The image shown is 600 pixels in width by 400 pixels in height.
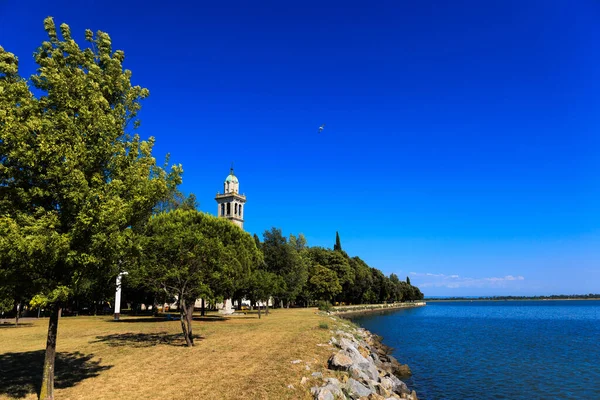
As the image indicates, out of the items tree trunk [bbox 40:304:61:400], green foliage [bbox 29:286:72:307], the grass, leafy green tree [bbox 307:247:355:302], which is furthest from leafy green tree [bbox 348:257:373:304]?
green foliage [bbox 29:286:72:307]

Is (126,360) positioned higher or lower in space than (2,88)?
lower

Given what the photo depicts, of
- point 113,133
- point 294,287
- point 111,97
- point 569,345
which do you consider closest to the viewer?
point 113,133

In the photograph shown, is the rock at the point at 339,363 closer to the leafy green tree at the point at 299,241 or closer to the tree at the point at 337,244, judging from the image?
the leafy green tree at the point at 299,241

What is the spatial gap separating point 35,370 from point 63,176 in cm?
1146

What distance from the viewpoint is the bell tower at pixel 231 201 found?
103m

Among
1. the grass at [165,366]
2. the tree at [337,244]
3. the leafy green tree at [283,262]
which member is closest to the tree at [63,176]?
the grass at [165,366]

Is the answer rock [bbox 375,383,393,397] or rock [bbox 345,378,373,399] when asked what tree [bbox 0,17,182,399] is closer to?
rock [bbox 345,378,373,399]

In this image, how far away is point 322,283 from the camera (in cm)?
9175

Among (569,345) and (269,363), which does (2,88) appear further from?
(569,345)

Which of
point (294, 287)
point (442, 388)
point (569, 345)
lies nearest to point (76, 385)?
point (442, 388)

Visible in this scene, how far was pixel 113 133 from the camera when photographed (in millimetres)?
12312

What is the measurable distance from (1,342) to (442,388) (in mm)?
30113

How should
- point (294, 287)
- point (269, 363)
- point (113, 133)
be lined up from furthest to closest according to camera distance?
1. point (294, 287)
2. point (269, 363)
3. point (113, 133)

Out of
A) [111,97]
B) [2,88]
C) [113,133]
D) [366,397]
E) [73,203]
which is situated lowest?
[366,397]
